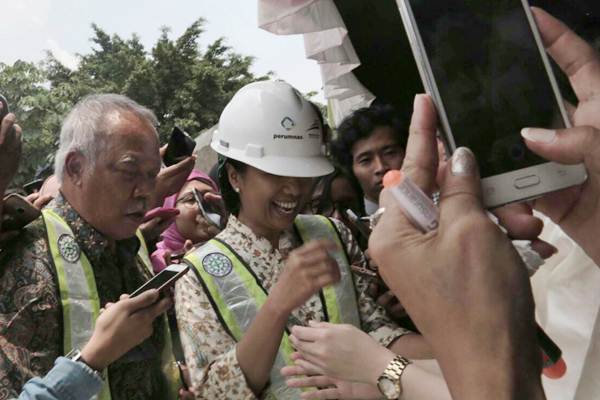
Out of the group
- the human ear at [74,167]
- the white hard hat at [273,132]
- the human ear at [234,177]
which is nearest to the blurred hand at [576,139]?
the white hard hat at [273,132]

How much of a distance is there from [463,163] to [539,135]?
0.46 feet

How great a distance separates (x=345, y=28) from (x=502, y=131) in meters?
1.99

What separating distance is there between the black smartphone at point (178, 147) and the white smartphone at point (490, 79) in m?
1.78

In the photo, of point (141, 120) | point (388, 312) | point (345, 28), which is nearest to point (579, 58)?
point (388, 312)

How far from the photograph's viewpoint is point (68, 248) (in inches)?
71.1

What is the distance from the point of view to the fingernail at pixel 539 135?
0.85 meters

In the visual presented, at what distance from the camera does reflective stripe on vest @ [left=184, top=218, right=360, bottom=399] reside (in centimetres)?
179

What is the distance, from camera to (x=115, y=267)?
2.00 meters

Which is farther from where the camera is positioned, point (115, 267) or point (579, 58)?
point (115, 267)

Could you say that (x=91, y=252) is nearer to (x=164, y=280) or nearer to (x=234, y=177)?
(x=164, y=280)

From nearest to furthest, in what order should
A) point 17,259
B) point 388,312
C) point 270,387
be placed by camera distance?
point 17,259 < point 270,387 < point 388,312

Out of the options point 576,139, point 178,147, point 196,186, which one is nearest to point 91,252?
point 178,147

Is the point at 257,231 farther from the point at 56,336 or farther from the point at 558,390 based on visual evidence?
the point at 558,390

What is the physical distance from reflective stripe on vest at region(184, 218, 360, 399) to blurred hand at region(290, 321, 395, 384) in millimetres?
208
